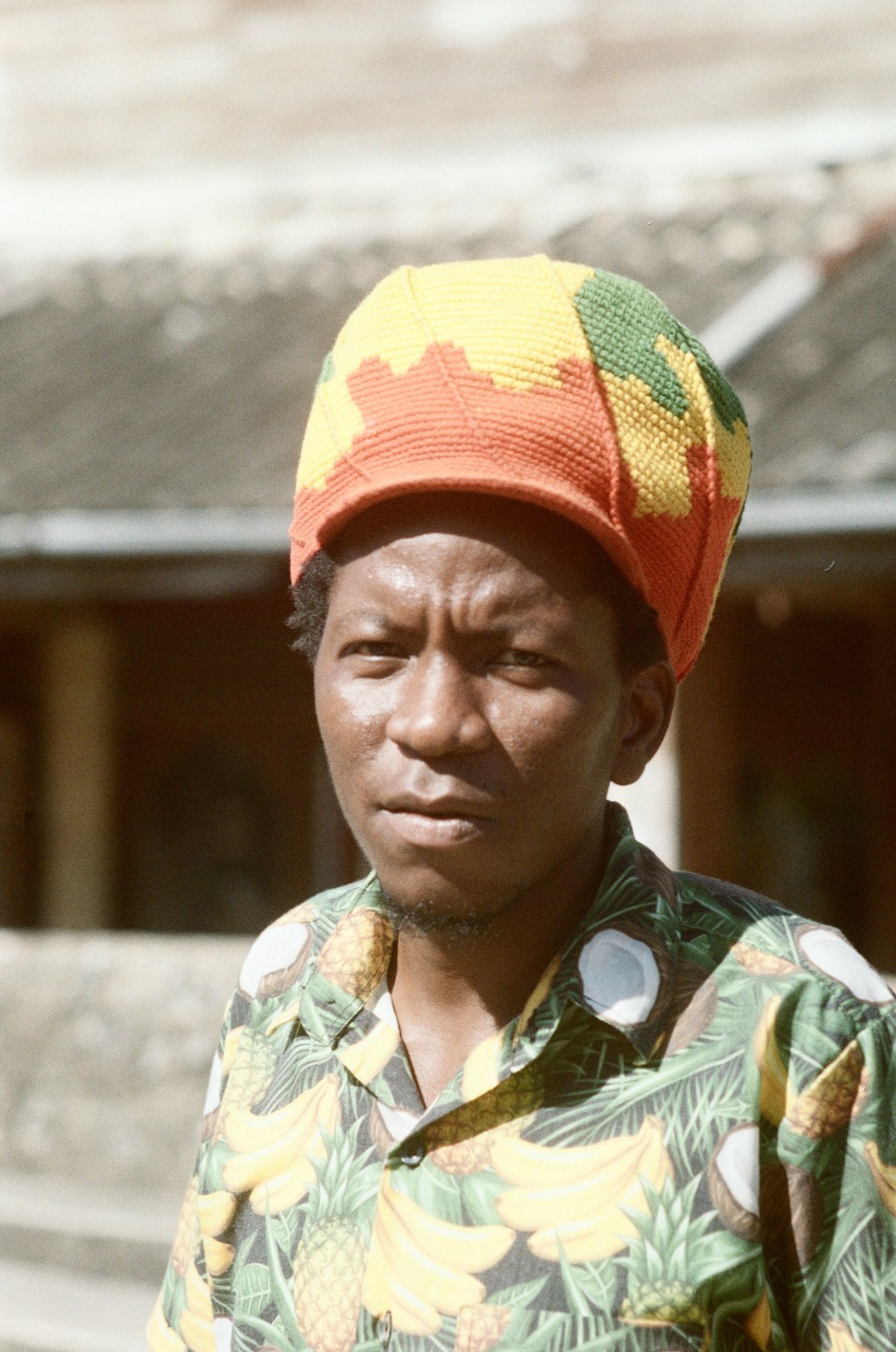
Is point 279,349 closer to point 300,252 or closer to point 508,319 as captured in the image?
point 300,252

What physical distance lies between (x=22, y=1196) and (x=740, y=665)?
4.00 meters

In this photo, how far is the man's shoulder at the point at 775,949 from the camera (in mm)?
1348

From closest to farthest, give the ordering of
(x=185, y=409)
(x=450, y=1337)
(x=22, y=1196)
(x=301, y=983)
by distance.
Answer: (x=450, y=1337), (x=301, y=983), (x=22, y=1196), (x=185, y=409)

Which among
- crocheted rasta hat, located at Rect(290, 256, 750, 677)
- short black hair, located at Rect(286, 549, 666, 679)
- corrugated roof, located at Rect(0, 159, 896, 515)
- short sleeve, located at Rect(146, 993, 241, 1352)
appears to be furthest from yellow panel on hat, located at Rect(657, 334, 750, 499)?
corrugated roof, located at Rect(0, 159, 896, 515)

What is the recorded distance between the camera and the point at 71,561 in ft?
18.0

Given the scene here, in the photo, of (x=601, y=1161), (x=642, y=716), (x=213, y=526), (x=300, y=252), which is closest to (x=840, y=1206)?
(x=601, y=1161)

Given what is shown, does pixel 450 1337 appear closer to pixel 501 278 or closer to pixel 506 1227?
pixel 506 1227

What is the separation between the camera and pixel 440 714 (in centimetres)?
135

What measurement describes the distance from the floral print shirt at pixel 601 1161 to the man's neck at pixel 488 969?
3cm

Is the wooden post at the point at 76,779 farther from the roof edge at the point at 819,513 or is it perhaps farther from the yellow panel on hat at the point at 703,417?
the yellow panel on hat at the point at 703,417

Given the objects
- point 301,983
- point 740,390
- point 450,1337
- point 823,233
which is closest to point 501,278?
point 301,983

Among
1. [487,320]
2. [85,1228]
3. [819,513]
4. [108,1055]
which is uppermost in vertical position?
[487,320]

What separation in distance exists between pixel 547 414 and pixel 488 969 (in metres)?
0.53

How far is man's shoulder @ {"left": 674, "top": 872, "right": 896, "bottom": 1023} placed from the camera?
1.35 meters
